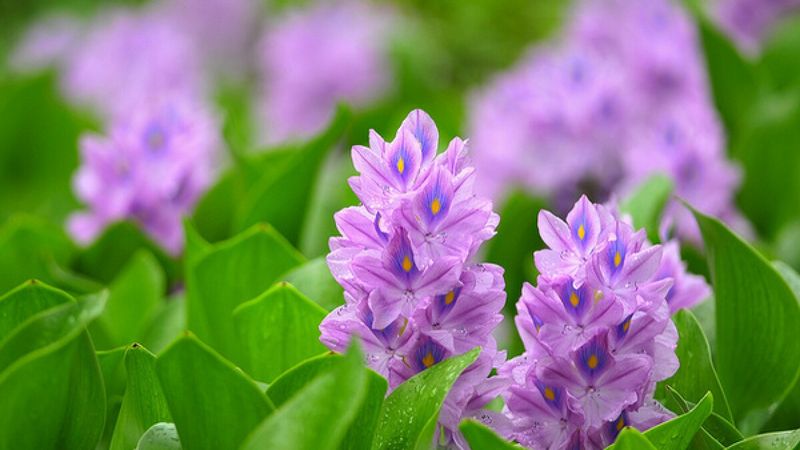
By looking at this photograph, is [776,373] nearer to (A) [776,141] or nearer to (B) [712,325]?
(B) [712,325]

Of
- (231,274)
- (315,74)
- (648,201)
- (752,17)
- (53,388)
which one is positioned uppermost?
(53,388)

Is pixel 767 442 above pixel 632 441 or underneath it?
underneath


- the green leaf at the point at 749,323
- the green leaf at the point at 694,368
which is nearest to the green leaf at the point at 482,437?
the green leaf at the point at 694,368

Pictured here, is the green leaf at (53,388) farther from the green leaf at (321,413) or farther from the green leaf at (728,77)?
the green leaf at (728,77)

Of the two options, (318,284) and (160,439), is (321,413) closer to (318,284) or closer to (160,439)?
(160,439)

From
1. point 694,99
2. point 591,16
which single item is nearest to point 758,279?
point 694,99

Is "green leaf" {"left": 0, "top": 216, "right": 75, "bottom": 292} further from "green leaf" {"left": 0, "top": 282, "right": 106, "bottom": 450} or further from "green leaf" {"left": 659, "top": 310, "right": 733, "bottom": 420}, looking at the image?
"green leaf" {"left": 659, "top": 310, "right": 733, "bottom": 420}

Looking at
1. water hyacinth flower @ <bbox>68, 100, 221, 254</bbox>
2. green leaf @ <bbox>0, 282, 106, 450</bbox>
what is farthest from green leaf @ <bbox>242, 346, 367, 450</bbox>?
water hyacinth flower @ <bbox>68, 100, 221, 254</bbox>

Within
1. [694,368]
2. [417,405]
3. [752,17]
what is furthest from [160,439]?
[752,17]
